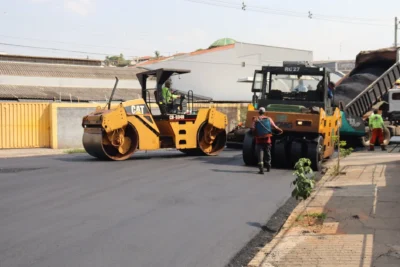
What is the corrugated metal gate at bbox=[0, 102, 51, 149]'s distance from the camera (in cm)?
2106

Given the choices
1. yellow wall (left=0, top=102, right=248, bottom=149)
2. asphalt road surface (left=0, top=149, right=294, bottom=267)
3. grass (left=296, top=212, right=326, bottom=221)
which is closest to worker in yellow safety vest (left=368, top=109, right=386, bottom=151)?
asphalt road surface (left=0, top=149, right=294, bottom=267)

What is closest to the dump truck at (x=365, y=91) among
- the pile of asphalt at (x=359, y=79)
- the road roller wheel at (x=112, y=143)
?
the pile of asphalt at (x=359, y=79)

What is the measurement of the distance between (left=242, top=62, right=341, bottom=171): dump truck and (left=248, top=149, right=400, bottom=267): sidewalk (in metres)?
2.30

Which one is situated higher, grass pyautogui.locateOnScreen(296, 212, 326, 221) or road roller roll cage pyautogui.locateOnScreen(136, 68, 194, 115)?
road roller roll cage pyautogui.locateOnScreen(136, 68, 194, 115)

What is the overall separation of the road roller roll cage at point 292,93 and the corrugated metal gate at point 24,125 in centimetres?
1038

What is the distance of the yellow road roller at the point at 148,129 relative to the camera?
14867mm

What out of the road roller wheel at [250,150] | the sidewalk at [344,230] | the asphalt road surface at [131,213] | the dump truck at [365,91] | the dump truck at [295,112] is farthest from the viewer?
the dump truck at [365,91]

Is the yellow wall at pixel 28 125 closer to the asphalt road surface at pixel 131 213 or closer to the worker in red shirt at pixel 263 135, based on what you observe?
the asphalt road surface at pixel 131 213

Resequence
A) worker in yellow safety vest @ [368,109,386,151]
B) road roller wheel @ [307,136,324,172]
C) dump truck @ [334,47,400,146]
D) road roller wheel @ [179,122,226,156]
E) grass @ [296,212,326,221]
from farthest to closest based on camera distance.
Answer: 1. dump truck @ [334,47,400,146]
2. worker in yellow safety vest @ [368,109,386,151]
3. road roller wheel @ [179,122,226,156]
4. road roller wheel @ [307,136,324,172]
5. grass @ [296,212,326,221]

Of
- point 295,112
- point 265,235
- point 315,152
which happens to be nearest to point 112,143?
point 295,112

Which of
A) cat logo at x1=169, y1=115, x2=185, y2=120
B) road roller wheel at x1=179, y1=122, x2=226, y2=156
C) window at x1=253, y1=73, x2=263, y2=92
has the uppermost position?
window at x1=253, y1=73, x2=263, y2=92

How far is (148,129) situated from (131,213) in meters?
7.89

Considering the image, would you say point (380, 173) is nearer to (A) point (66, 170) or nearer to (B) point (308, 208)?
(B) point (308, 208)

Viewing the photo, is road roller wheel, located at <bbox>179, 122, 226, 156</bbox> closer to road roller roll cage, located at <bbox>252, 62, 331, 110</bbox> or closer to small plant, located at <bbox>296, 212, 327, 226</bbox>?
road roller roll cage, located at <bbox>252, 62, 331, 110</bbox>
